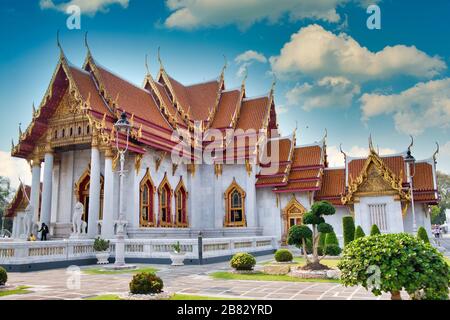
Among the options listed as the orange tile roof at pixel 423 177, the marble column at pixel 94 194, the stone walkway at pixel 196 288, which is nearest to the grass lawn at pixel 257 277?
the stone walkway at pixel 196 288

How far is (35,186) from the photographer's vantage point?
2114 cm

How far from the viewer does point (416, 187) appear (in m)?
22.2

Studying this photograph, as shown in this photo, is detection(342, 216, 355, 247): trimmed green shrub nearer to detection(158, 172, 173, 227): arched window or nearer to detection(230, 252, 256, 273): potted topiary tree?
detection(230, 252, 256, 273): potted topiary tree

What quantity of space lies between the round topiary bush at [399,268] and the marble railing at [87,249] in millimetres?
10608

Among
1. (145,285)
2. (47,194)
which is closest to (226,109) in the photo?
(47,194)

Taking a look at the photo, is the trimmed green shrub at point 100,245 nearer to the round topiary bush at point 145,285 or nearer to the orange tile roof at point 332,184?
the round topiary bush at point 145,285

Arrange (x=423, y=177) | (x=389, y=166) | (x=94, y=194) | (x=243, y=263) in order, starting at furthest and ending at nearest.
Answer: (x=389, y=166), (x=423, y=177), (x=94, y=194), (x=243, y=263)

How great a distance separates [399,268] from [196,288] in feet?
16.7

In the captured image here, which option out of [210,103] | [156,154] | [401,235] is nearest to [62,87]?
[156,154]

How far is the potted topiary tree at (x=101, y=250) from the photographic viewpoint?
669 inches

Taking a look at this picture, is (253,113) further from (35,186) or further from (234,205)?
(35,186)

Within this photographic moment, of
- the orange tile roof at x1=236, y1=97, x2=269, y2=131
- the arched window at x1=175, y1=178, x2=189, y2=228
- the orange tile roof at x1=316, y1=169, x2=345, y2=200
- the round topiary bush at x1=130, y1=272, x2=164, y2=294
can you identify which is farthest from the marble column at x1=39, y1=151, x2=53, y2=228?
the orange tile roof at x1=316, y1=169, x2=345, y2=200

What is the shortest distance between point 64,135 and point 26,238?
5235mm
